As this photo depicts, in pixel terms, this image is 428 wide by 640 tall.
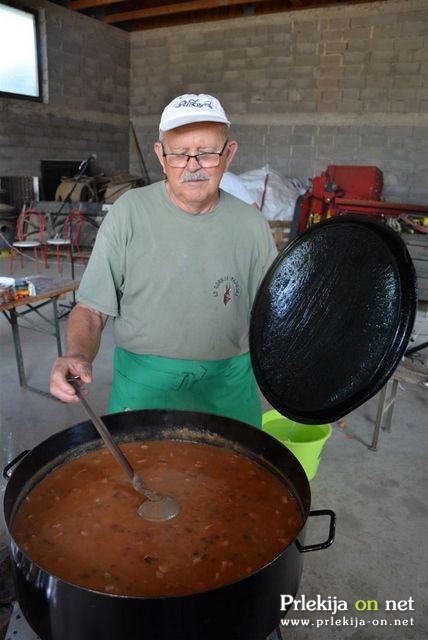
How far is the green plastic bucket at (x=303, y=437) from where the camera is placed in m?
2.34

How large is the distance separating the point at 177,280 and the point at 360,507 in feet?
5.32

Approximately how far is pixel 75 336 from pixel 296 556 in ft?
2.66

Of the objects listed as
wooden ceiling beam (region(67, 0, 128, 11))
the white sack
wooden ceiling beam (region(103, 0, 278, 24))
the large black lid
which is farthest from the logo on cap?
wooden ceiling beam (region(67, 0, 128, 11))

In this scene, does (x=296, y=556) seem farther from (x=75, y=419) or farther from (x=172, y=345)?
(x=75, y=419)

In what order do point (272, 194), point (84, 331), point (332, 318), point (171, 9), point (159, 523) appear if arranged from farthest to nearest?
point (171, 9) < point (272, 194) < point (84, 331) < point (332, 318) < point (159, 523)

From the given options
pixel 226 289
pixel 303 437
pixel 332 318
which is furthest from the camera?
pixel 303 437

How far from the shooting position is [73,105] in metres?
9.10

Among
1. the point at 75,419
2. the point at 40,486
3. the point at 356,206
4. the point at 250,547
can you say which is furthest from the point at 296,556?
the point at 356,206

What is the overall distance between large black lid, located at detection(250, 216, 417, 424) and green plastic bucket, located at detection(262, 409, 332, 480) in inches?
40.9

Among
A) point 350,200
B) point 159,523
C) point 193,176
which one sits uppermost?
point 193,176

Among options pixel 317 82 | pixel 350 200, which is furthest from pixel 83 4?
pixel 350 200

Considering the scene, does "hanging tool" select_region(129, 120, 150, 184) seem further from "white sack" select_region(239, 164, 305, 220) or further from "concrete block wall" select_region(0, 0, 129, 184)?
"white sack" select_region(239, 164, 305, 220)

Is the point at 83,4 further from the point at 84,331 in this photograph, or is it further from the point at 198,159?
the point at 84,331

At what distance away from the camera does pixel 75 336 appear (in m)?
1.37
